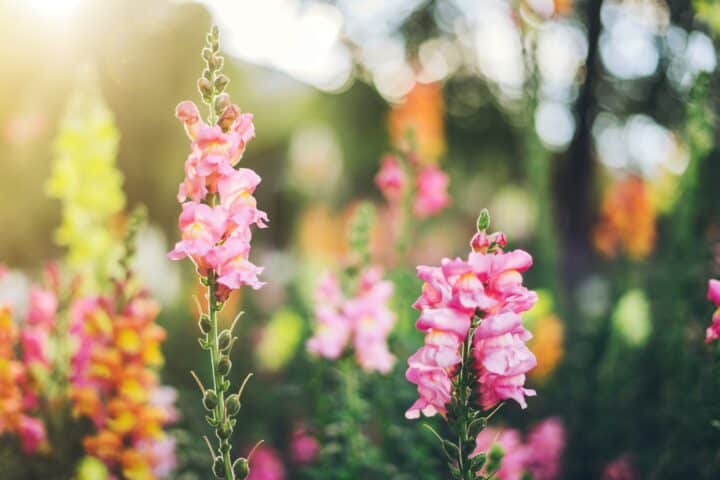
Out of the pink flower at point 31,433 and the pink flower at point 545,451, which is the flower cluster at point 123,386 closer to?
the pink flower at point 31,433

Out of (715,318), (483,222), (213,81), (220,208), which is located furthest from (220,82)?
(715,318)

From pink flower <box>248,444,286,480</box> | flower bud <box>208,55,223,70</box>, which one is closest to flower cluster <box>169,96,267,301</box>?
flower bud <box>208,55,223,70</box>

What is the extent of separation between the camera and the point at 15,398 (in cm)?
231

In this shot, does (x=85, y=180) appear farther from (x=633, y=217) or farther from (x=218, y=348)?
(x=633, y=217)

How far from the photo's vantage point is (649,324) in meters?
4.04

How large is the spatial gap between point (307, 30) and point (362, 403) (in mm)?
5322

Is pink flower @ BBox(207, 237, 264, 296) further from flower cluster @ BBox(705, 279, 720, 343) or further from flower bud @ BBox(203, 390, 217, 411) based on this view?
flower cluster @ BBox(705, 279, 720, 343)

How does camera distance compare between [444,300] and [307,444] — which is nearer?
[444,300]

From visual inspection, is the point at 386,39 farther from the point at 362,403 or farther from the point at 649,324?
the point at 362,403

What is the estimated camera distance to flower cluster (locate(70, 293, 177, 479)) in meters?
2.28

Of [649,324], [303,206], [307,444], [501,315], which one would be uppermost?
[303,206]

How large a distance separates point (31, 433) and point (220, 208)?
1348 millimetres

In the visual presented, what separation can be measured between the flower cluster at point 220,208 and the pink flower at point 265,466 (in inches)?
69.7

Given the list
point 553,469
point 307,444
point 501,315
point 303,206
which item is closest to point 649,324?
point 553,469
